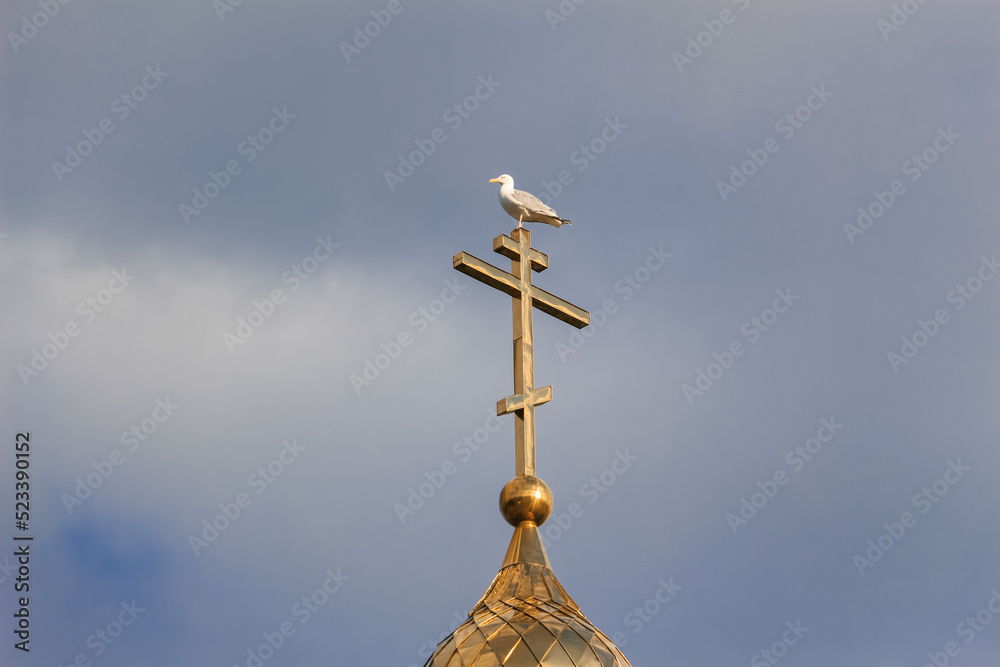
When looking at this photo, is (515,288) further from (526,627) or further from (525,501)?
(526,627)

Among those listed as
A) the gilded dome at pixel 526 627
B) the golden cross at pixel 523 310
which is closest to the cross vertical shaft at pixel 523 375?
the golden cross at pixel 523 310

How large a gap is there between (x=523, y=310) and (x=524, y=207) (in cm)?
114

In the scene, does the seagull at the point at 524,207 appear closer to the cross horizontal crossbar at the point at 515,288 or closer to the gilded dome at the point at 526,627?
the cross horizontal crossbar at the point at 515,288

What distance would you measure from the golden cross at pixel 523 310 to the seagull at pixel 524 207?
163 mm

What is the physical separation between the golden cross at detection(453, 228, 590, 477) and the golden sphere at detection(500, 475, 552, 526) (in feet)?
0.44

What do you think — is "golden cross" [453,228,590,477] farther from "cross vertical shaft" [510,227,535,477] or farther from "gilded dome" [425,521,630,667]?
"gilded dome" [425,521,630,667]

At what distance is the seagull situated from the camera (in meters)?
19.8

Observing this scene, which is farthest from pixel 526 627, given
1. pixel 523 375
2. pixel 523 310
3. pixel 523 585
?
pixel 523 310

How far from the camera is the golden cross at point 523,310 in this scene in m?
18.7

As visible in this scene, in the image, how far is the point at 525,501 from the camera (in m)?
18.6

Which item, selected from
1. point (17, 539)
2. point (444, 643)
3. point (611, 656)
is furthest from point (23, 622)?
point (611, 656)

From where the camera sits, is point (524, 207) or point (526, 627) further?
point (524, 207)

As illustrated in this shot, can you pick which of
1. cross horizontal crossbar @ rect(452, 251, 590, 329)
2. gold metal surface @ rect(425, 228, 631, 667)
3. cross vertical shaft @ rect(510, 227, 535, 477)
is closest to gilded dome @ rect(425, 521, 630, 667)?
gold metal surface @ rect(425, 228, 631, 667)

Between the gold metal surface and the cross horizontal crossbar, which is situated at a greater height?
the cross horizontal crossbar
